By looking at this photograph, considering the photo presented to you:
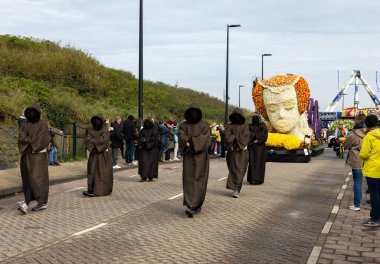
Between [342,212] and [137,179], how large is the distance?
727 centimetres

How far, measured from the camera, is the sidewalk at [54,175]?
13266 mm

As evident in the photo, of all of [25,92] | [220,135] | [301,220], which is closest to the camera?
[301,220]

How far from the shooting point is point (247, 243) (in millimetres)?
7473

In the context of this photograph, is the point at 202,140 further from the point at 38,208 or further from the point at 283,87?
the point at 283,87

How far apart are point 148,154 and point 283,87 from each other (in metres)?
10.3

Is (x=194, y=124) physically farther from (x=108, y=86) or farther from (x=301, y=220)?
(x=108, y=86)

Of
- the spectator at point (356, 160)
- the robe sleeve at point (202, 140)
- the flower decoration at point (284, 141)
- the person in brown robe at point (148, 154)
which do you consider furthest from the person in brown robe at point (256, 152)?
the flower decoration at point (284, 141)

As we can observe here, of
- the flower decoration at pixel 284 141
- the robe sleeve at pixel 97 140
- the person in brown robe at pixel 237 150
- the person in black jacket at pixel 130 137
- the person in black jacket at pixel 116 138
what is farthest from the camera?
the flower decoration at pixel 284 141

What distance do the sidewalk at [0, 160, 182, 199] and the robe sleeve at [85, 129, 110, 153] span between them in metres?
2.35

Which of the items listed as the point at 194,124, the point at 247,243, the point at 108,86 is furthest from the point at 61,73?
the point at 247,243

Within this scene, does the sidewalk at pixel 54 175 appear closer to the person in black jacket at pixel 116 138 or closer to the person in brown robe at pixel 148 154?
the person in black jacket at pixel 116 138

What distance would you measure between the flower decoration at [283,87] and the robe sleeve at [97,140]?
506 inches

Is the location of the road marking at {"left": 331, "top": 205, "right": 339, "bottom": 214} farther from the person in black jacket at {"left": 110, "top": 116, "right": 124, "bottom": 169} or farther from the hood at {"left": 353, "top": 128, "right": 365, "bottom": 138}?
the person in black jacket at {"left": 110, "top": 116, "right": 124, "bottom": 169}

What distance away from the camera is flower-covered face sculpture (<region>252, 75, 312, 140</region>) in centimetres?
2364
